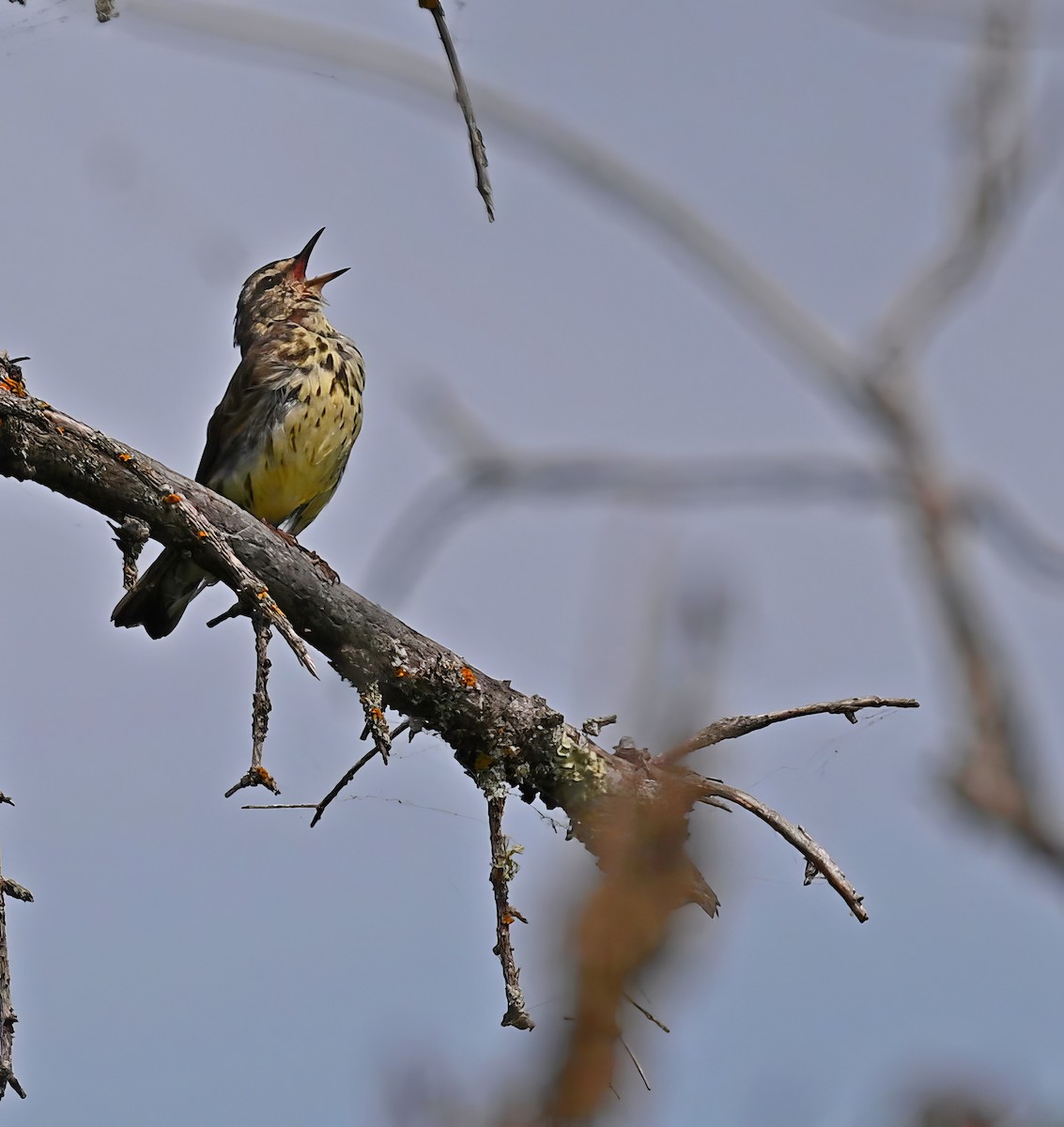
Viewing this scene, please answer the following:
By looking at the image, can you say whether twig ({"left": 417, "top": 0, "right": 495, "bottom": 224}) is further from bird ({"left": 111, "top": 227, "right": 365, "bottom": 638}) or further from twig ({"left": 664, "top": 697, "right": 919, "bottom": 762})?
bird ({"left": 111, "top": 227, "right": 365, "bottom": 638})

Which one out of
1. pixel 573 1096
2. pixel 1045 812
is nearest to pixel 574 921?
pixel 573 1096

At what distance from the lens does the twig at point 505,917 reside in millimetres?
3613

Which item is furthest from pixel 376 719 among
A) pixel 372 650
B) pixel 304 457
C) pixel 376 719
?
pixel 304 457

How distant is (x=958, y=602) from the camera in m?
1.17

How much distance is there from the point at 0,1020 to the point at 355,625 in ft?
4.79

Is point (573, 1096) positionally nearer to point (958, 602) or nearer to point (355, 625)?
point (958, 602)

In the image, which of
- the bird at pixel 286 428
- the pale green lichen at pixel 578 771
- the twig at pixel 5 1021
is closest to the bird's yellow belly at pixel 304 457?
the bird at pixel 286 428

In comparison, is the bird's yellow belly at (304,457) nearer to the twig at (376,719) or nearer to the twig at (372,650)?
the twig at (372,650)

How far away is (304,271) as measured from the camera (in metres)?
8.18

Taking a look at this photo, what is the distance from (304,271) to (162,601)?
3055mm

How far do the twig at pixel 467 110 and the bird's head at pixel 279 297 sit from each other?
17.4ft

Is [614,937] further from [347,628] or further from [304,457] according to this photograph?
[304,457]

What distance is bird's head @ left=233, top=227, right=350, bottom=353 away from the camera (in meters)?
7.80

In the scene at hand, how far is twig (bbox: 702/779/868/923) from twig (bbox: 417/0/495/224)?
65.0 inches
